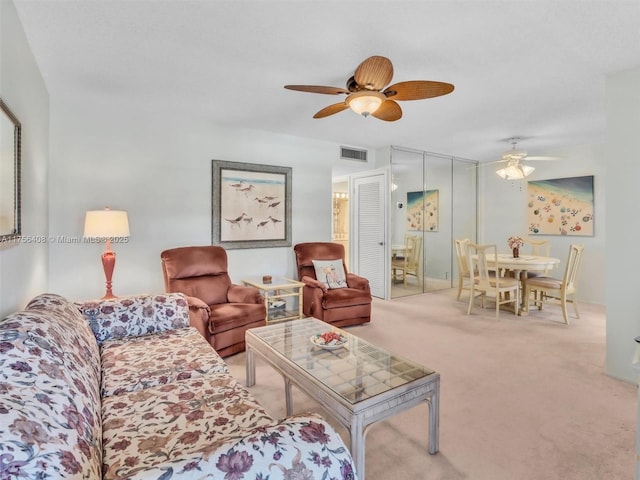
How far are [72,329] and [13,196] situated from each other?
0.91 m

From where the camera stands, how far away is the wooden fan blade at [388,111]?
2623mm

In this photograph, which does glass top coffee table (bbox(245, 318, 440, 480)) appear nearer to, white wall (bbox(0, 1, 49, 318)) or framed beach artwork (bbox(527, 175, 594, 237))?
white wall (bbox(0, 1, 49, 318))

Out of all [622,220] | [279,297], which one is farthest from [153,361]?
[622,220]

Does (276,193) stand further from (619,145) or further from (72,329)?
(619,145)

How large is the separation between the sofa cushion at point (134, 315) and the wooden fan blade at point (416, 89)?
86.3 inches

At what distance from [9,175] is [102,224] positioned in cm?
119

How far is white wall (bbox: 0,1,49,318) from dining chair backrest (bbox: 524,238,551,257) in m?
6.08

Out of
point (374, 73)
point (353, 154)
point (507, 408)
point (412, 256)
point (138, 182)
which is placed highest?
point (353, 154)

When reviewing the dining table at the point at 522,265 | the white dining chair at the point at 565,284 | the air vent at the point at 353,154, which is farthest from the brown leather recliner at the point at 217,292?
the white dining chair at the point at 565,284

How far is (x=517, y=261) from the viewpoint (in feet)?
14.5

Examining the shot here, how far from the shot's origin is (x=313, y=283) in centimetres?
401

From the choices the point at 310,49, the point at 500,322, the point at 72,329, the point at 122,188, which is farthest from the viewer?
the point at 500,322

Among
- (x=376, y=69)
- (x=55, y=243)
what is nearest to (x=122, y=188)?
(x=55, y=243)

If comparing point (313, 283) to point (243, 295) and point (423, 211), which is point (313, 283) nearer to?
point (243, 295)
